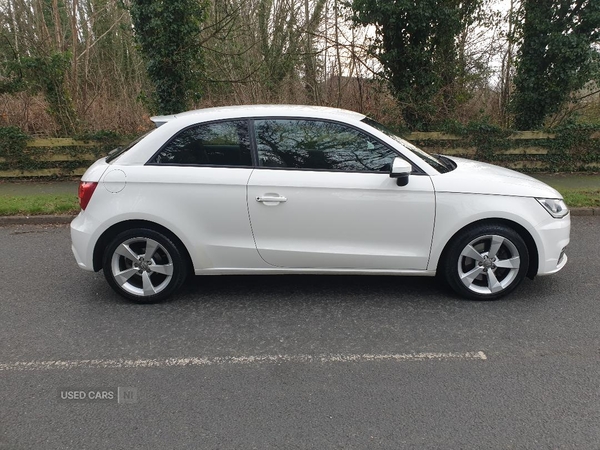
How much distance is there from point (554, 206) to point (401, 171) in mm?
1485

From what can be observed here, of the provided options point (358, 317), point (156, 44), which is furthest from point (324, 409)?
point (156, 44)

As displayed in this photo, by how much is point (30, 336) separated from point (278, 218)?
2196 millimetres

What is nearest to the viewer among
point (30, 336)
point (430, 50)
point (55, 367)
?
point (55, 367)

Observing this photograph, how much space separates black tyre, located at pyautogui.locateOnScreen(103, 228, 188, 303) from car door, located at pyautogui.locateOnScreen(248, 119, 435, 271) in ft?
2.60

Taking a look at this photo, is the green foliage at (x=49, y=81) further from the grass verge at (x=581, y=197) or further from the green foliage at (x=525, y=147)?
the grass verge at (x=581, y=197)

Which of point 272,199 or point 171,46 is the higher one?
point 171,46

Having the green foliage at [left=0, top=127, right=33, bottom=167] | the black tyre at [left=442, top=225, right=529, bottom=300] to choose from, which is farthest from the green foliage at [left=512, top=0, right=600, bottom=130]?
the green foliage at [left=0, top=127, right=33, bottom=167]

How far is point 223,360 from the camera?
10.4ft

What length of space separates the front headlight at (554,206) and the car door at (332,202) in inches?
40.2

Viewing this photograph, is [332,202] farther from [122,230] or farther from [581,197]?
[581,197]

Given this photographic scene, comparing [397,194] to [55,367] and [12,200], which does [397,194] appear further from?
[12,200]

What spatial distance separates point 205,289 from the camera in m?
4.39

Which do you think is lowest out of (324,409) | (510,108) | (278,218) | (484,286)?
(324,409)

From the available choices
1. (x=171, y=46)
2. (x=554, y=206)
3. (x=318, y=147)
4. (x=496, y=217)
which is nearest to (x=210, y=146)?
(x=318, y=147)
